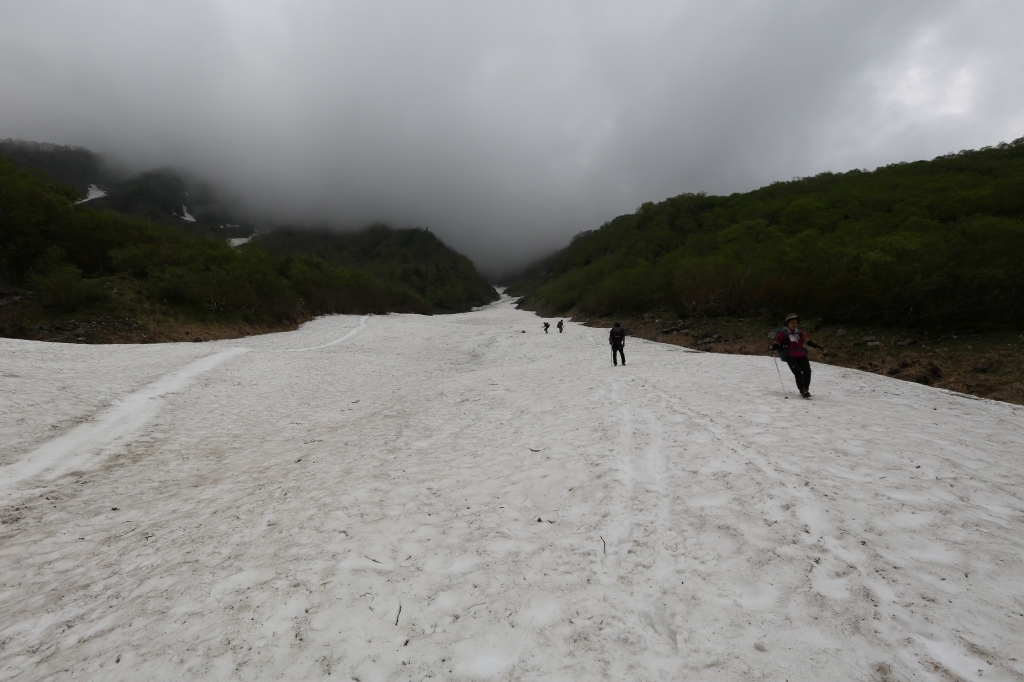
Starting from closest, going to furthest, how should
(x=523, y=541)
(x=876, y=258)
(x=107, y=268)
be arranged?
(x=523, y=541) < (x=876, y=258) < (x=107, y=268)

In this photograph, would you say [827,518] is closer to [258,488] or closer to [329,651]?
[329,651]

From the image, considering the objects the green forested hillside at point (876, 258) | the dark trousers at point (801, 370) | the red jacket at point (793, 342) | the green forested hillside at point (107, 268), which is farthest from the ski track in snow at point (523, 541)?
the green forested hillside at point (107, 268)

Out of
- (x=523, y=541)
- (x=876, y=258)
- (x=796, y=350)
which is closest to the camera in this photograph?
(x=523, y=541)

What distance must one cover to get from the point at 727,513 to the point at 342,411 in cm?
1120

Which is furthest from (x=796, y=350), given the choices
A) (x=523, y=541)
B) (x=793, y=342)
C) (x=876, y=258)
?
(x=876, y=258)

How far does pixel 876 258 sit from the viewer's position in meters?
19.0

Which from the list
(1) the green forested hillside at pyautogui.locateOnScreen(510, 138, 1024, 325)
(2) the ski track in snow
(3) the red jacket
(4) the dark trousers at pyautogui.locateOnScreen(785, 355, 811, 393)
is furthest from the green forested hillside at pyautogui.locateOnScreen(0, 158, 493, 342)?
(1) the green forested hillside at pyautogui.locateOnScreen(510, 138, 1024, 325)

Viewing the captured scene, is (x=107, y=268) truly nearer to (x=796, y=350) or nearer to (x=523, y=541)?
(x=523, y=541)

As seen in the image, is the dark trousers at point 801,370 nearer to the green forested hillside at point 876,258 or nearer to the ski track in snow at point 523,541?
the ski track in snow at point 523,541

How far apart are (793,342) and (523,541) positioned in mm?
10109

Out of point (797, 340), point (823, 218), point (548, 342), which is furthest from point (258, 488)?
point (823, 218)

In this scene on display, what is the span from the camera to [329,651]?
3271 millimetres

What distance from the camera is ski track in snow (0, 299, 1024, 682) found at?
3.18 metres

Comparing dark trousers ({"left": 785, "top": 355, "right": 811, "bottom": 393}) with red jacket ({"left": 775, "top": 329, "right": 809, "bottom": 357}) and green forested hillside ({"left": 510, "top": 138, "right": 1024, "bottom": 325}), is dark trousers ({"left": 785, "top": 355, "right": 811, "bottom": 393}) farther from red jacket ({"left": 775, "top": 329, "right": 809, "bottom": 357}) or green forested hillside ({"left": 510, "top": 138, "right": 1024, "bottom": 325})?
green forested hillside ({"left": 510, "top": 138, "right": 1024, "bottom": 325})
